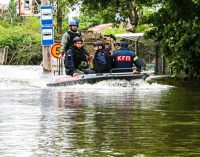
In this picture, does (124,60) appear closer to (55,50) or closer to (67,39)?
(67,39)

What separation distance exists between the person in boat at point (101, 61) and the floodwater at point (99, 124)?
3753 mm

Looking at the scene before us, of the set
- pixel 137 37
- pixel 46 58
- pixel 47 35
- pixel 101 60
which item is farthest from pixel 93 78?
pixel 137 37

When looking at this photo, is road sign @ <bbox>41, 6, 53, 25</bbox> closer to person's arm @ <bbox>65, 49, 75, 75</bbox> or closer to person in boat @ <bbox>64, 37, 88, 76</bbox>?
person in boat @ <bbox>64, 37, 88, 76</bbox>

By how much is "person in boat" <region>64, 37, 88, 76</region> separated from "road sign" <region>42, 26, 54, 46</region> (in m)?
8.67

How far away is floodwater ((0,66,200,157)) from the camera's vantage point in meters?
8.33

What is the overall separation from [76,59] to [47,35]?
31.1 feet

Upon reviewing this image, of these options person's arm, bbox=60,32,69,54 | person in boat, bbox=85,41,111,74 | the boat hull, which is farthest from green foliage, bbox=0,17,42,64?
the boat hull

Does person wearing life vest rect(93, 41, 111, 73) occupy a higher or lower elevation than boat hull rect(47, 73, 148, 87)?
higher

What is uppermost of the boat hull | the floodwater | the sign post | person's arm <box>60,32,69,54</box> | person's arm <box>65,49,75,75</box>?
the sign post

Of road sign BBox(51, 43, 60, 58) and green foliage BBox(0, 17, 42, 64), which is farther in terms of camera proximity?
green foliage BBox(0, 17, 42, 64)

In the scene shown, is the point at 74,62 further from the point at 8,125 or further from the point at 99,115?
the point at 8,125

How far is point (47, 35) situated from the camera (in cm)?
3266

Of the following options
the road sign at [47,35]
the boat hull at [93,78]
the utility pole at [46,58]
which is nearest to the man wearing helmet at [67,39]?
the boat hull at [93,78]

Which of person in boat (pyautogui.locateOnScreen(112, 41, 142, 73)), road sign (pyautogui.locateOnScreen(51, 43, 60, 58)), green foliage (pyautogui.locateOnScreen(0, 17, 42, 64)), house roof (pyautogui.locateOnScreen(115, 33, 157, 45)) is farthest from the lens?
green foliage (pyautogui.locateOnScreen(0, 17, 42, 64))
